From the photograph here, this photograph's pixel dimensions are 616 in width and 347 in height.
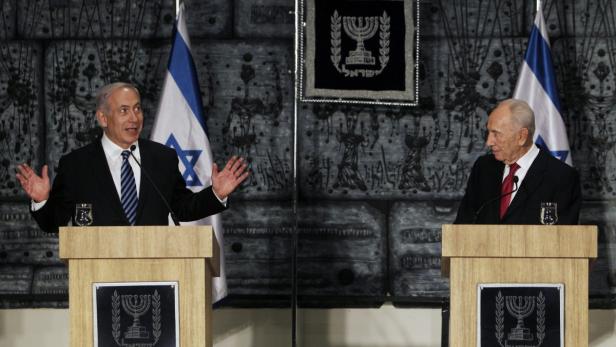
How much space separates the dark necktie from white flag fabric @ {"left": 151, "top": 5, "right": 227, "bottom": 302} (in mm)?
1719

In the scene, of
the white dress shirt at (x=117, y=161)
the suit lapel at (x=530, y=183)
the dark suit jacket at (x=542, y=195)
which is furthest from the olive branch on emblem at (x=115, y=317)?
the suit lapel at (x=530, y=183)

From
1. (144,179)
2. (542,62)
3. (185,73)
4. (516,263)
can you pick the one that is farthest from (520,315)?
(185,73)

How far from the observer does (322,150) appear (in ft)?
22.1

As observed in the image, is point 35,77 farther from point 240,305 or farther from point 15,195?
point 240,305

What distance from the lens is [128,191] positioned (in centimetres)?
505

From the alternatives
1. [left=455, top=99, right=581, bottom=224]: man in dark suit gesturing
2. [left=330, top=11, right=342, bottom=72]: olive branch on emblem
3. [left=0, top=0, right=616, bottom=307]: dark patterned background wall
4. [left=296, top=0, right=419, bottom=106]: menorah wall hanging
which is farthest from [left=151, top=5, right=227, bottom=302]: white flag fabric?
[left=455, top=99, right=581, bottom=224]: man in dark suit gesturing

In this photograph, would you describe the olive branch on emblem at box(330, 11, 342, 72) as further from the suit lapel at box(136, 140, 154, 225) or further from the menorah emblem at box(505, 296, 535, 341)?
the menorah emblem at box(505, 296, 535, 341)

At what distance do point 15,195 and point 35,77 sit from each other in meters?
0.71

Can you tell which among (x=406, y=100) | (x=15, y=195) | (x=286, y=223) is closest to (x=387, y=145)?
(x=406, y=100)

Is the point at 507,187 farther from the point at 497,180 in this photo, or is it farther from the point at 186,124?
the point at 186,124

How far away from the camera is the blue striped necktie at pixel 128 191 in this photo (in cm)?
501

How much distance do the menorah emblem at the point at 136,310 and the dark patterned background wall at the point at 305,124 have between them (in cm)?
251

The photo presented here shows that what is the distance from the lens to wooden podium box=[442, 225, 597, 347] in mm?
4363

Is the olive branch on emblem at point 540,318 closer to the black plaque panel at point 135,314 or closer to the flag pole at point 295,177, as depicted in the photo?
the black plaque panel at point 135,314
